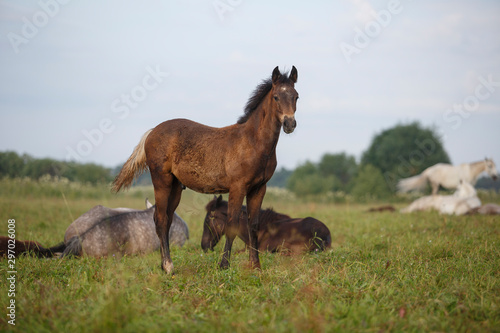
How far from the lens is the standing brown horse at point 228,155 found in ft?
16.8

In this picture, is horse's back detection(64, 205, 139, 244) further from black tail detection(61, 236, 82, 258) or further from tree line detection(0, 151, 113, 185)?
tree line detection(0, 151, 113, 185)

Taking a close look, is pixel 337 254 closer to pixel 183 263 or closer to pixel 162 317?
pixel 183 263

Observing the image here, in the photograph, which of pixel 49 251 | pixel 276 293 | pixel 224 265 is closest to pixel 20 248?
pixel 49 251

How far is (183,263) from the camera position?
5699mm

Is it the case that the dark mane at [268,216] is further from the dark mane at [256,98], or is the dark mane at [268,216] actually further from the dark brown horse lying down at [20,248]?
the dark brown horse lying down at [20,248]

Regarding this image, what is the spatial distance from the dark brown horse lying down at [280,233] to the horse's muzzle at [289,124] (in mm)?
2463

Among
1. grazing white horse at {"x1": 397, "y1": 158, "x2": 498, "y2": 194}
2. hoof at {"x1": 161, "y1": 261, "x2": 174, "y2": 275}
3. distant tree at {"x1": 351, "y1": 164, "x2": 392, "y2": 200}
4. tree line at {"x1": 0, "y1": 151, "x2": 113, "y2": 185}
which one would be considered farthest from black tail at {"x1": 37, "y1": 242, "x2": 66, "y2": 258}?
distant tree at {"x1": 351, "y1": 164, "x2": 392, "y2": 200}

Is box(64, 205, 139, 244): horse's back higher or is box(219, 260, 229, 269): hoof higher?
box(64, 205, 139, 244): horse's back

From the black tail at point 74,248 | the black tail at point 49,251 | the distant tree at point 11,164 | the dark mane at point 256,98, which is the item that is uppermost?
the dark mane at point 256,98

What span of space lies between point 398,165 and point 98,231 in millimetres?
28264

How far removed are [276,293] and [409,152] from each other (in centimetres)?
3049

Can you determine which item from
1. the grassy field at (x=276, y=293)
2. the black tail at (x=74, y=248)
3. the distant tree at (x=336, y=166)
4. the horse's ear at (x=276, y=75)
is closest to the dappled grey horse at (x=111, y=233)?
the black tail at (x=74, y=248)

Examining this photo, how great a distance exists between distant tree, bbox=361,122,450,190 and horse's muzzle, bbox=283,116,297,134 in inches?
1089

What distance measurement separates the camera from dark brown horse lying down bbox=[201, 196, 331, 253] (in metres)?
6.78
